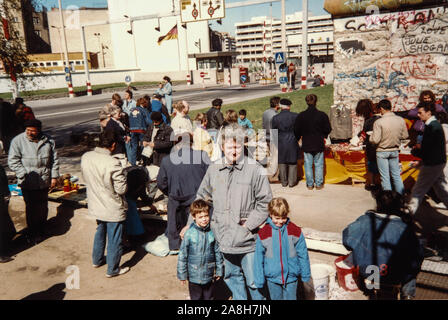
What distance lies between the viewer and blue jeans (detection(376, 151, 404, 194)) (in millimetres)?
6328

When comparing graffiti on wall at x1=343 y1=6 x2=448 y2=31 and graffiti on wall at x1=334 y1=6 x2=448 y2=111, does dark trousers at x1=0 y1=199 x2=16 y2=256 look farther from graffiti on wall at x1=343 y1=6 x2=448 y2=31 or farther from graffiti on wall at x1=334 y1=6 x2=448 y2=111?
graffiti on wall at x1=343 y1=6 x2=448 y2=31

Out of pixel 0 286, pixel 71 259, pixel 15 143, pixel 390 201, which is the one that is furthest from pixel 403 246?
pixel 15 143

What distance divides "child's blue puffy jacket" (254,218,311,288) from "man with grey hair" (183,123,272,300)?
148 mm

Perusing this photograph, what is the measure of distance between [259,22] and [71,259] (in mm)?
174398

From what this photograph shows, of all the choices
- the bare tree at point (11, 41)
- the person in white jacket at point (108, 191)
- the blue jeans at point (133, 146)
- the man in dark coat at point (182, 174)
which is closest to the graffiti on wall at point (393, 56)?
the blue jeans at point (133, 146)

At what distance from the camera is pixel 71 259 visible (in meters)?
5.73

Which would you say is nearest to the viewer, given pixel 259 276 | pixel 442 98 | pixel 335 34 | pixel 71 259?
pixel 259 276

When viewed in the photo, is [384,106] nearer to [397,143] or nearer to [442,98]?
[397,143]

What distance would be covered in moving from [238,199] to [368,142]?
14.1 ft

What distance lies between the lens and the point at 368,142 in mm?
7008

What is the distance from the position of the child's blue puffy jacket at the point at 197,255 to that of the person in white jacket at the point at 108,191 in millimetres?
1435

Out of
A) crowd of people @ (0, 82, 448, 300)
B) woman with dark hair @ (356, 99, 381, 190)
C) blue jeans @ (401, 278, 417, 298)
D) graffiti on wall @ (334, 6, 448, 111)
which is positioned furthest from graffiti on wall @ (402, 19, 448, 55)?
blue jeans @ (401, 278, 417, 298)

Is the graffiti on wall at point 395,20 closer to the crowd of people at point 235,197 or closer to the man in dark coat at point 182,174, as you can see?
the crowd of people at point 235,197
